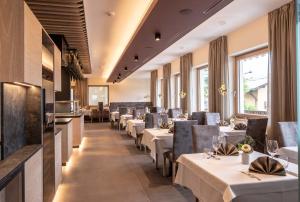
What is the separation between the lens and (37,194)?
2.60m

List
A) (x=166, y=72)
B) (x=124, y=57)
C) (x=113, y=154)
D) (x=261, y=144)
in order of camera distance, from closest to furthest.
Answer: (x=261, y=144)
(x=113, y=154)
(x=124, y=57)
(x=166, y=72)

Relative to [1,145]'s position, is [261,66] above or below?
Result: above

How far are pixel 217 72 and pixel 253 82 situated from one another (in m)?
1.10

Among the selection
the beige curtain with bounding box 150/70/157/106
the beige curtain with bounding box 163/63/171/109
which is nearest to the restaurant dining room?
the beige curtain with bounding box 163/63/171/109

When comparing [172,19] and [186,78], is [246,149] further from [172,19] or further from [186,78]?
[186,78]

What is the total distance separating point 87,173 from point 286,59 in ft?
13.9

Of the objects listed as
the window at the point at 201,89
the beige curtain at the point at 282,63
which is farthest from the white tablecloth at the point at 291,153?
the window at the point at 201,89

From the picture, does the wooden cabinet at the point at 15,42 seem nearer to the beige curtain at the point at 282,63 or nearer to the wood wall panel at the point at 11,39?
the wood wall panel at the point at 11,39

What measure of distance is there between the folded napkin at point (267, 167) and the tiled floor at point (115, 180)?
1681mm

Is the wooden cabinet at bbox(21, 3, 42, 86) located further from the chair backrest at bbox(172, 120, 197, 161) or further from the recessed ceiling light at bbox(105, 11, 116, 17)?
the recessed ceiling light at bbox(105, 11, 116, 17)

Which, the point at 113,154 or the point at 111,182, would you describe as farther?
the point at 113,154

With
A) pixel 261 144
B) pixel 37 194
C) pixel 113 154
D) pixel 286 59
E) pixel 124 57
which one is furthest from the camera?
pixel 124 57

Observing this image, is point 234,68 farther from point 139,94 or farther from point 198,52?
point 139,94

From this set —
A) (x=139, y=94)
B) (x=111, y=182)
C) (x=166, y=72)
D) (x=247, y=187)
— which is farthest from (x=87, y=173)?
(x=139, y=94)
